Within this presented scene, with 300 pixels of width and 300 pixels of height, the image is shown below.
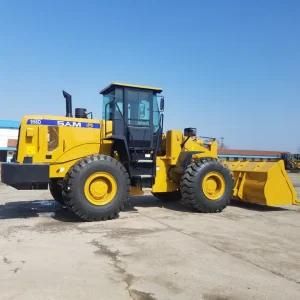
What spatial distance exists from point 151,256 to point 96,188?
3.50 meters

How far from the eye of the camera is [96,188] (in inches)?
384

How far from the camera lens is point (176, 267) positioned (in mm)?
5984

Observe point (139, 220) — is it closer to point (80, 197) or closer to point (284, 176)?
point (80, 197)

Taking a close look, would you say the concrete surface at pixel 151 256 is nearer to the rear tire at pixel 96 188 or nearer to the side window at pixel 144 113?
the rear tire at pixel 96 188

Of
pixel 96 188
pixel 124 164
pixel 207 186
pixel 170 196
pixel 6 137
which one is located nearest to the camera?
pixel 96 188

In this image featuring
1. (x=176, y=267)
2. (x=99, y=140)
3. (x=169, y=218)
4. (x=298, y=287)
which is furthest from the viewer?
(x=99, y=140)

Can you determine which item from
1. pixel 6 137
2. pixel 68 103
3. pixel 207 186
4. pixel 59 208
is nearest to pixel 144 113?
pixel 68 103

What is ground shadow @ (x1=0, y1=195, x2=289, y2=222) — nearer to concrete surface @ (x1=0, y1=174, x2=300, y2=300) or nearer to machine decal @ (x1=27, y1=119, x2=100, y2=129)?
concrete surface @ (x1=0, y1=174, x2=300, y2=300)

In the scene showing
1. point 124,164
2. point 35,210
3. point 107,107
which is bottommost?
point 35,210

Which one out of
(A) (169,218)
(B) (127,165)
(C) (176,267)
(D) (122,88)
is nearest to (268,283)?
(C) (176,267)

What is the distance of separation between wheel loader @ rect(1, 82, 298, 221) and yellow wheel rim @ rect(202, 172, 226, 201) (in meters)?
0.03

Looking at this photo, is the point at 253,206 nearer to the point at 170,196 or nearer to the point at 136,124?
the point at 170,196

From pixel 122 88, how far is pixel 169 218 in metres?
3.43

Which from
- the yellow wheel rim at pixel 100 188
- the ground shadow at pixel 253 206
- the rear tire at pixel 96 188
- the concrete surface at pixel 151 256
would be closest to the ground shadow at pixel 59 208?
the ground shadow at pixel 253 206
